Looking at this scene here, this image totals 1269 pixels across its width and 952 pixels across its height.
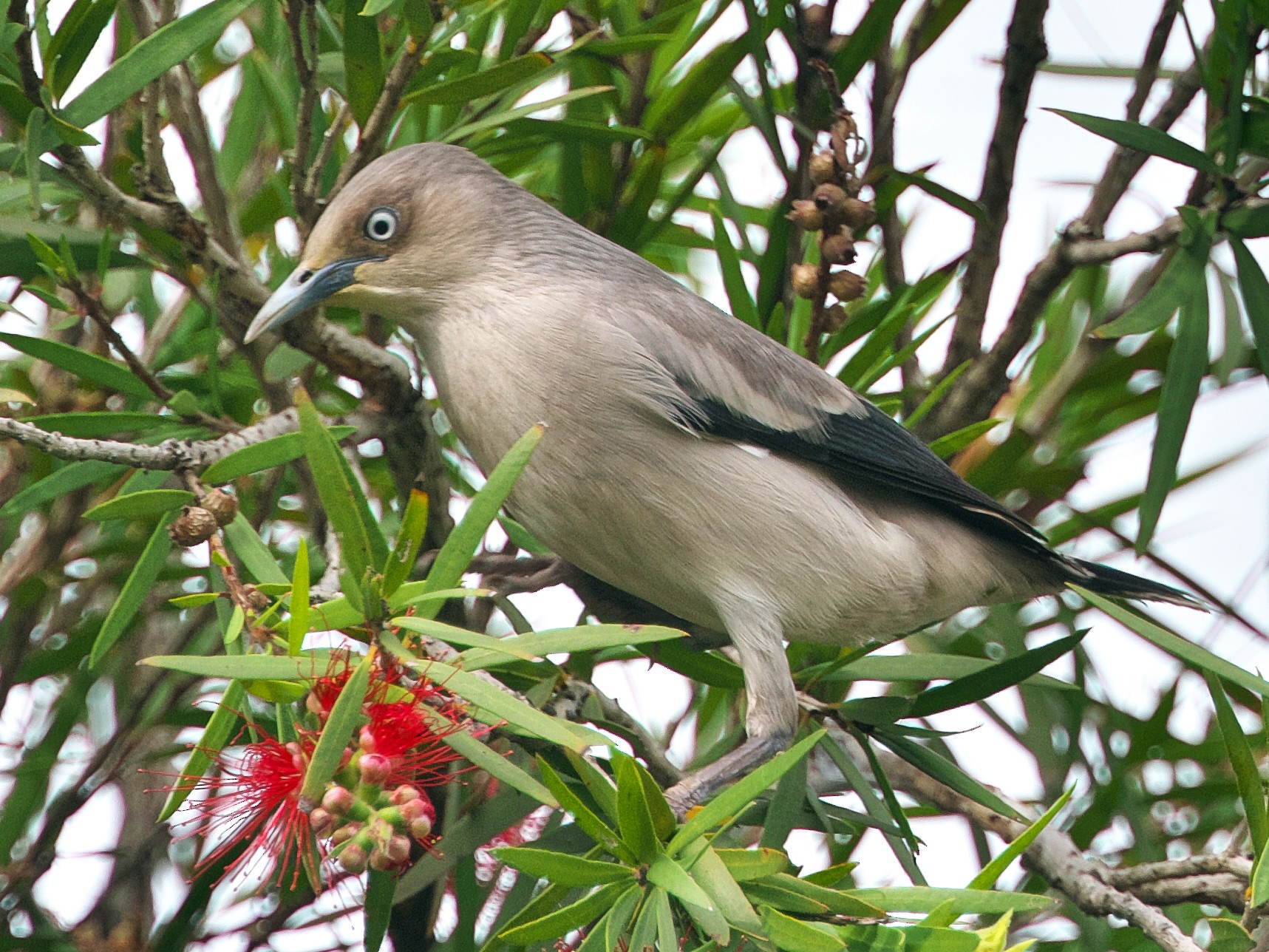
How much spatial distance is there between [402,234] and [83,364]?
79 cm

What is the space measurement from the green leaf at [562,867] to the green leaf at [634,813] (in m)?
0.04

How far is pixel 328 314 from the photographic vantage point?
3326mm

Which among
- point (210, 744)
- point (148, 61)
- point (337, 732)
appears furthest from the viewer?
point (148, 61)

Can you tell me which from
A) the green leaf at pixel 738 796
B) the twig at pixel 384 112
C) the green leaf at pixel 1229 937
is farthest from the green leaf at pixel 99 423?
the green leaf at pixel 1229 937

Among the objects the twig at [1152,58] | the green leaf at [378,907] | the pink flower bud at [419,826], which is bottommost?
the green leaf at [378,907]

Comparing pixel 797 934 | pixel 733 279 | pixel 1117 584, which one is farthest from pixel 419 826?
pixel 1117 584

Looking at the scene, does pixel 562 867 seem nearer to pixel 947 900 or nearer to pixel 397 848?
pixel 397 848

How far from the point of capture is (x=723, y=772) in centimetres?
255

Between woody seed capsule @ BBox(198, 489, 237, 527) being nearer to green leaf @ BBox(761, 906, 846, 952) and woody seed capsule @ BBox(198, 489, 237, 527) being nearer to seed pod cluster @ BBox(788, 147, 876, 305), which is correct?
green leaf @ BBox(761, 906, 846, 952)

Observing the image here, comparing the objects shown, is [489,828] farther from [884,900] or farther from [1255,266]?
[1255,266]

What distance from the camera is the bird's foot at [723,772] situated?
7.95 feet

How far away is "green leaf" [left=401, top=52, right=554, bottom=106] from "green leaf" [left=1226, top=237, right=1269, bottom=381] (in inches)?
61.0

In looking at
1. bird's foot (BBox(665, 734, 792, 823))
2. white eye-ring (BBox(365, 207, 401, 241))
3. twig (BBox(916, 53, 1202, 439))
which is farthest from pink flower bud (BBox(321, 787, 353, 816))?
twig (BBox(916, 53, 1202, 439))

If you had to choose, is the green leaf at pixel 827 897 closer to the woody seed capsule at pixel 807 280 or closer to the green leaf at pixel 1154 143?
the woody seed capsule at pixel 807 280
